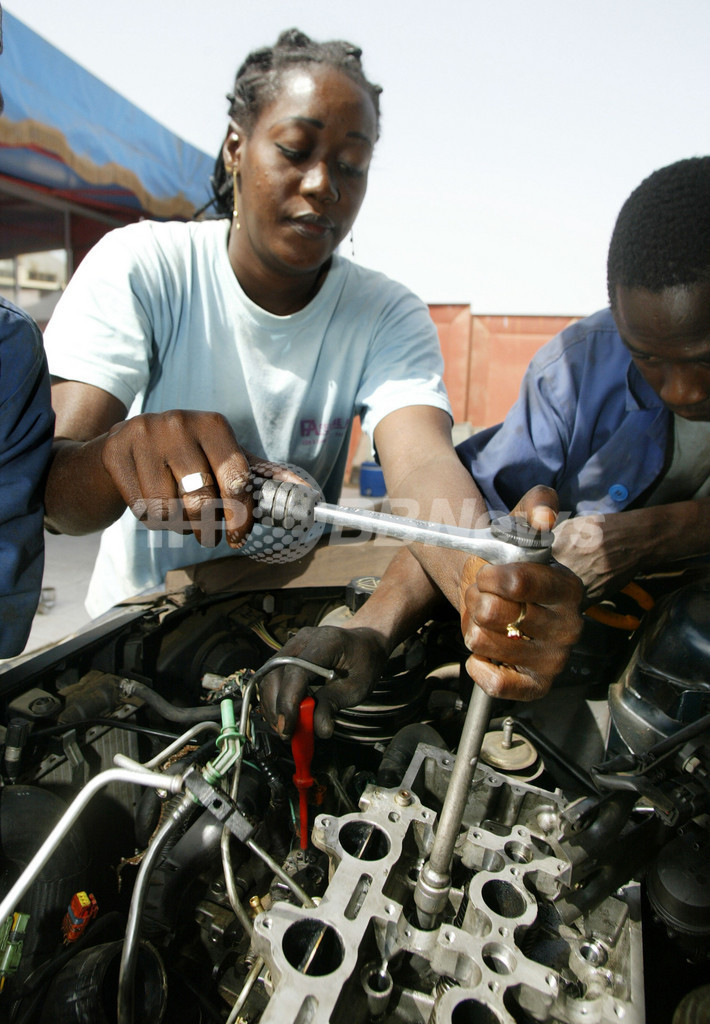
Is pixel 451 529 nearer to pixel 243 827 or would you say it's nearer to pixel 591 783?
pixel 243 827

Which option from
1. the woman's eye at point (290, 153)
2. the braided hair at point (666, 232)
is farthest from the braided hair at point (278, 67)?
the braided hair at point (666, 232)

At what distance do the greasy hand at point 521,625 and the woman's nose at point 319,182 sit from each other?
3.02ft

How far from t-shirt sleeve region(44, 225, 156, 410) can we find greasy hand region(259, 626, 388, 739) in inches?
26.2

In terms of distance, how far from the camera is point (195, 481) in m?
0.73

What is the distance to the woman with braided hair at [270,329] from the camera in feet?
4.00

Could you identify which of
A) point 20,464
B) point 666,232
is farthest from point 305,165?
point 20,464

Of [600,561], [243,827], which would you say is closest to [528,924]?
[243,827]

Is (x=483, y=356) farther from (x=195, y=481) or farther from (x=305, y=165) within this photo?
(x=195, y=481)

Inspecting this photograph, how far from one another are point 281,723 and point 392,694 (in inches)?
A: 11.1

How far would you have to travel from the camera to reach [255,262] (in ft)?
4.54

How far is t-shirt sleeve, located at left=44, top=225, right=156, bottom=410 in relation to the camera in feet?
3.88

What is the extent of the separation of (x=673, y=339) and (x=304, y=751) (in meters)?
0.95

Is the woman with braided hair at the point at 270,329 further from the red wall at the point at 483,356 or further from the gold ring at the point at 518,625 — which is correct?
the red wall at the point at 483,356

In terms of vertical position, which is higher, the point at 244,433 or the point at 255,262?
the point at 255,262
